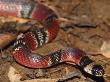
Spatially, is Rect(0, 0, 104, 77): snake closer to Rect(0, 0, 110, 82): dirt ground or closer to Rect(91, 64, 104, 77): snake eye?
Rect(91, 64, 104, 77): snake eye

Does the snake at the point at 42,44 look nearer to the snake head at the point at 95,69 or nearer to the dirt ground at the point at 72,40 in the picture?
the snake head at the point at 95,69

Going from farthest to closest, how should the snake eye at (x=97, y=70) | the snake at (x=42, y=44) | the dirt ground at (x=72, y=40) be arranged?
1. the snake at (x=42, y=44)
2. the dirt ground at (x=72, y=40)
3. the snake eye at (x=97, y=70)

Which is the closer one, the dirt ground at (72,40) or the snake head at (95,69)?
the snake head at (95,69)

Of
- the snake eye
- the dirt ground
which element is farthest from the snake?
the dirt ground

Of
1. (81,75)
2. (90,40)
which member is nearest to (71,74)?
(81,75)

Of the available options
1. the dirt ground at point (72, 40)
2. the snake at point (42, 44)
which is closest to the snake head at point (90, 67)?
the snake at point (42, 44)

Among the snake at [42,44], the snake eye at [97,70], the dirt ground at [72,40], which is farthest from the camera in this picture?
the snake at [42,44]

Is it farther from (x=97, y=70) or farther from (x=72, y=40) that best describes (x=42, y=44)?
(x=97, y=70)
